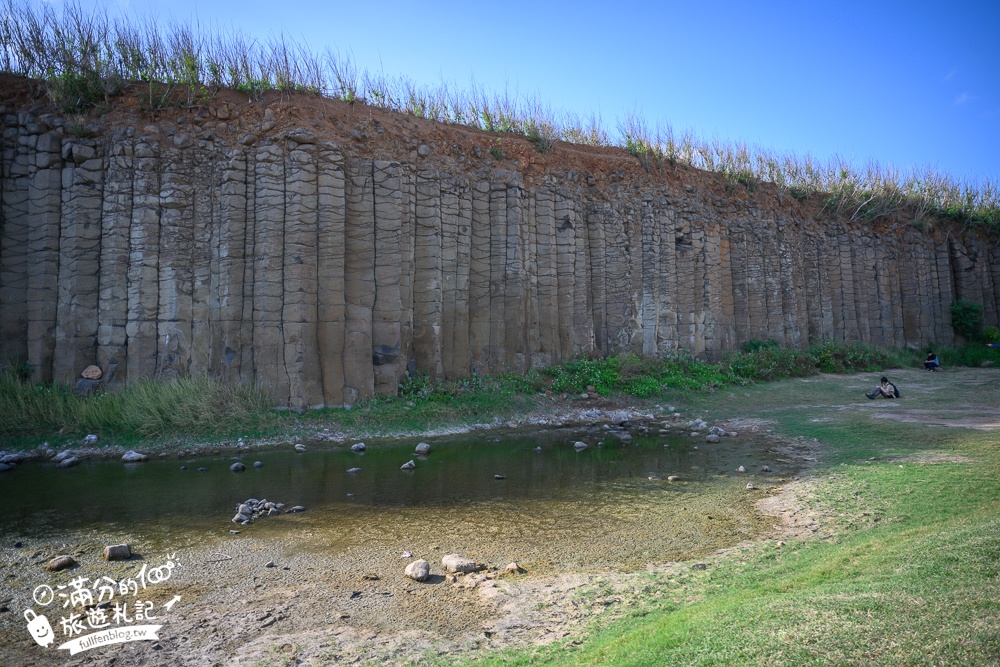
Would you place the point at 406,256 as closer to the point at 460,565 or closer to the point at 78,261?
the point at 78,261

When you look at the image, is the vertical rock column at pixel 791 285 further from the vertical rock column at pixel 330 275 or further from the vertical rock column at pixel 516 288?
the vertical rock column at pixel 330 275

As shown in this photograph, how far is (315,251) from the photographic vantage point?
11641 mm

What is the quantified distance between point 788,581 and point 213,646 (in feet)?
11.2

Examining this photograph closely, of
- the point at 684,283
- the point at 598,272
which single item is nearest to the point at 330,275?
the point at 598,272

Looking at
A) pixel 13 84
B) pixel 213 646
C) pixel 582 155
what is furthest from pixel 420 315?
pixel 213 646

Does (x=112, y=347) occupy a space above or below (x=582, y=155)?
below

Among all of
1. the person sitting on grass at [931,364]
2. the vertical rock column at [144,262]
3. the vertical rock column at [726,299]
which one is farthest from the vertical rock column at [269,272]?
the person sitting on grass at [931,364]

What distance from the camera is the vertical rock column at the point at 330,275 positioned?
1153 centimetres

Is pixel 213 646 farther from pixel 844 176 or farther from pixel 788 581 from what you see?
pixel 844 176

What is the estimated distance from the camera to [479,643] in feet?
11.6

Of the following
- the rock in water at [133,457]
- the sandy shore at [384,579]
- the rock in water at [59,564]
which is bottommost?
the sandy shore at [384,579]

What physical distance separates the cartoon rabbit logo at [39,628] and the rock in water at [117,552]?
0.90m

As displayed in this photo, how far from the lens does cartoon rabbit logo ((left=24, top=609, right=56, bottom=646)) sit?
3738 millimetres

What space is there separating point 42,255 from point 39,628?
931 cm
